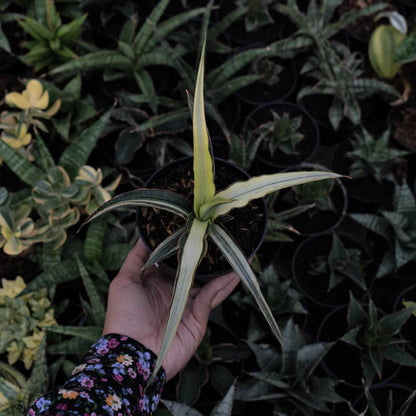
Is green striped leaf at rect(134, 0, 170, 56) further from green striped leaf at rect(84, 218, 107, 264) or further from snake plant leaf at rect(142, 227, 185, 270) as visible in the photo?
snake plant leaf at rect(142, 227, 185, 270)

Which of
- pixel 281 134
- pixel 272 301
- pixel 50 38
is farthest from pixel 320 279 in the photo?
pixel 50 38

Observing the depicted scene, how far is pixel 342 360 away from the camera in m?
1.12

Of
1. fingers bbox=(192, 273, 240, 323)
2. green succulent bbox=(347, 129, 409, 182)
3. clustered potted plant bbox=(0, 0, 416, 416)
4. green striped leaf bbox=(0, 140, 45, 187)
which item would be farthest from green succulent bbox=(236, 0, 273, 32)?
fingers bbox=(192, 273, 240, 323)

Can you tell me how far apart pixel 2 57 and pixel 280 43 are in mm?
986

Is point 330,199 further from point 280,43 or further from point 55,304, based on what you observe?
point 55,304

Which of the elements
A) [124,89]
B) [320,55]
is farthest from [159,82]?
[320,55]

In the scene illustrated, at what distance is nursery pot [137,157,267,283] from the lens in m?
0.81

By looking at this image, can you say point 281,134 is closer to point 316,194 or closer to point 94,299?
point 316,194

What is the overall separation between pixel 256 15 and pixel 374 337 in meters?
1.14

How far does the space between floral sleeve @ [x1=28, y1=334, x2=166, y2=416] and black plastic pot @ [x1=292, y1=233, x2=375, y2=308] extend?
567mm

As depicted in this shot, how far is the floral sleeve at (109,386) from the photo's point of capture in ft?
2.01

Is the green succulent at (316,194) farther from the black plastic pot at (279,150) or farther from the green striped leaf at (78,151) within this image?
the green striped leaf at (78,151)

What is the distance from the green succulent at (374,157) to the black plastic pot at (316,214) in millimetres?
89

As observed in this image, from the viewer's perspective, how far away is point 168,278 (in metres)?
0.96
